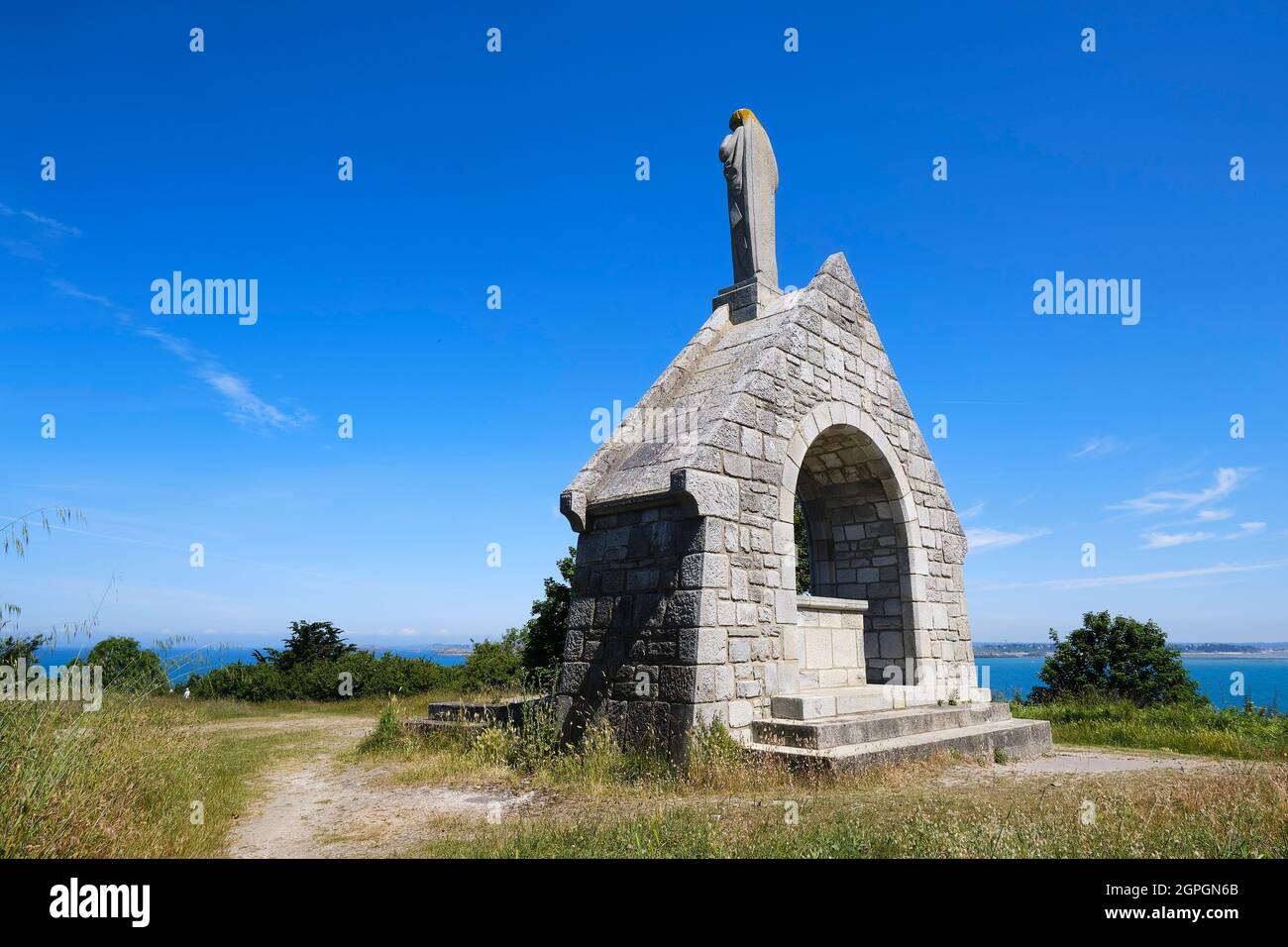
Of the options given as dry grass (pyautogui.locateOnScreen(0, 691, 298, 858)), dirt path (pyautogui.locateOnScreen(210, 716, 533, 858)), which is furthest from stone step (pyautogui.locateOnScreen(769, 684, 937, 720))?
dry grass (pyautogui.locateOnScreen(0, 691, 298, 858))

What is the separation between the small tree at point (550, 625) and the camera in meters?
16.1

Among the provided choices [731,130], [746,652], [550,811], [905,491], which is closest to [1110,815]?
[746,652]

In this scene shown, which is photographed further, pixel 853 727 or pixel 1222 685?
pixel 1222 685

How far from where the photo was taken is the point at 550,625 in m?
16.2

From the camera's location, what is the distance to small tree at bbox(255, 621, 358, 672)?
18859mm

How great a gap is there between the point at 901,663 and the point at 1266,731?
13.6ft

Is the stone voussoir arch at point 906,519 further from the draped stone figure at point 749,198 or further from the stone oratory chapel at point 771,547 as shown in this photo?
the draped stone figure at point 749,198

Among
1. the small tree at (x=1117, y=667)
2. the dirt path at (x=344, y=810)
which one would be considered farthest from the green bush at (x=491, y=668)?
the small tree at (x=1117, y=667)

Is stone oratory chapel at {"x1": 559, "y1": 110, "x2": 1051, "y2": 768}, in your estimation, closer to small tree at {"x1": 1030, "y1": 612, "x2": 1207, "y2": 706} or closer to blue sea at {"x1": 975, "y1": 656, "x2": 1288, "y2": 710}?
blue sea at {"x1": 975, "y1": 656, "x2": 1288, "y2": 710}

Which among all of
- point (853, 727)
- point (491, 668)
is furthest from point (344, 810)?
point (491, 668)

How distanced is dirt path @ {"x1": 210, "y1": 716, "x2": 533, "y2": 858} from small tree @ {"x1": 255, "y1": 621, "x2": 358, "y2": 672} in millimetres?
11213

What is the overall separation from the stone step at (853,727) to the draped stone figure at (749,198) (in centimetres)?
537

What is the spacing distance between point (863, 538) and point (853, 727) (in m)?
3.74

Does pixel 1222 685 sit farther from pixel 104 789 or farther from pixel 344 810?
pixel 104 789
